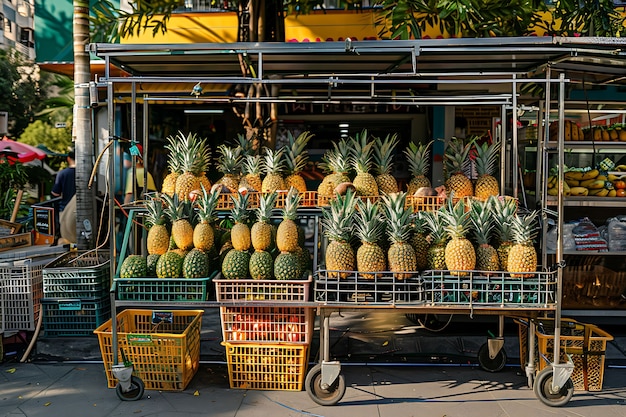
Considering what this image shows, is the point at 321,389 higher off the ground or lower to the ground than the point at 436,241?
lower

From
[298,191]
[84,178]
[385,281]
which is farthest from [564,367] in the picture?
[84,178]

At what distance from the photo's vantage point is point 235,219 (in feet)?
18.4

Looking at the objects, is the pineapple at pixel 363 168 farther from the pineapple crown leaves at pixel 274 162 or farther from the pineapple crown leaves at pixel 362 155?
the pineapple crown leaves at pixel 274 162

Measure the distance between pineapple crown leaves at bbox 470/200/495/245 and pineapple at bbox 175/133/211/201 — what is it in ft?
8.79

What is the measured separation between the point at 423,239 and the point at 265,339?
1.69 meters

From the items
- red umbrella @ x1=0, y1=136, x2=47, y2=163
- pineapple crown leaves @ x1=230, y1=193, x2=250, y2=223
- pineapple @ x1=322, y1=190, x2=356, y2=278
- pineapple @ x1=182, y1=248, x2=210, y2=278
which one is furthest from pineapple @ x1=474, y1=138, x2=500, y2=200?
red umbrella @ x1=0, y1=136, x2=47, y2=163

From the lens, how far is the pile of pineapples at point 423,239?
16.8 ft

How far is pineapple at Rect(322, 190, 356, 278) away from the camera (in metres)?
5.18

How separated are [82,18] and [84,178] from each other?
6.73 ft

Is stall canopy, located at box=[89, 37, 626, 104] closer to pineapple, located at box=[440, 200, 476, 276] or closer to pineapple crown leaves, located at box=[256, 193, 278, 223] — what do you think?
Result: pineapple crown leaves, located at box=[256, 193, 278, 223]

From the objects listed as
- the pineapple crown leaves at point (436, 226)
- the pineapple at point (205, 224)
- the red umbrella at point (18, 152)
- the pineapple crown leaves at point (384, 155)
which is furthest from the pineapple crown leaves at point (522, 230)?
the red umbrella at point (18, 152)

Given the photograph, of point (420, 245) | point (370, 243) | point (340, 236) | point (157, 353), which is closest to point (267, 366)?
point (157, 353)

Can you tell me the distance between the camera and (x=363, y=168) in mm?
5992

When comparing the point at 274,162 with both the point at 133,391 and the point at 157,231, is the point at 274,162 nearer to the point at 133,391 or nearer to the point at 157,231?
the point at 157,231
